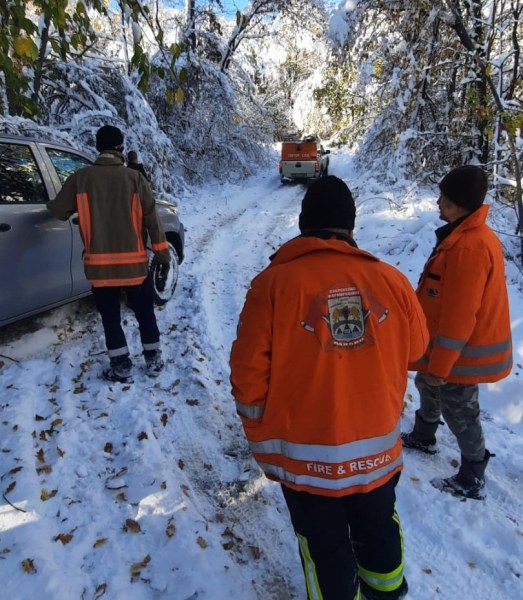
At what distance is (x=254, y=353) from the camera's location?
1638mm

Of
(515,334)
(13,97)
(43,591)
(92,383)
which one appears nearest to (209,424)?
(92,383)

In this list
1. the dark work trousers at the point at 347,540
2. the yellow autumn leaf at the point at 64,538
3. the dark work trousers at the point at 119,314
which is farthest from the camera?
the dark work trousers at the point at 119,314

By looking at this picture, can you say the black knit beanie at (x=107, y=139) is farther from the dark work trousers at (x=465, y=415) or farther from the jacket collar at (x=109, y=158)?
the dark work trousers at (x=465, y=415)

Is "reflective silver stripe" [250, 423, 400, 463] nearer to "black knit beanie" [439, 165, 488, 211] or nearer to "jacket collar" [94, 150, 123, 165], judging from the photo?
"black knit beanie" [439, 165, 488, 211]

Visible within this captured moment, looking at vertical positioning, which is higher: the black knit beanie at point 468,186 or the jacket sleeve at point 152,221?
the black knit beanie at point 468,186

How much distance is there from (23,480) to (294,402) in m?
1.97

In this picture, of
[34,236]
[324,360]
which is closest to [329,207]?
[324,360]

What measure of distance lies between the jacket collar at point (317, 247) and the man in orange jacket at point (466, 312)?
38.1 inches

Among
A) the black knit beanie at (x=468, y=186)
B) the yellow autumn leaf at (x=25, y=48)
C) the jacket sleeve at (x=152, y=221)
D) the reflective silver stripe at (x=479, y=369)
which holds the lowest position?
the reflective silver stripe at (x=479, y=369)

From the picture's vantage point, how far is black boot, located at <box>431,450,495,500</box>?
2.81 metres

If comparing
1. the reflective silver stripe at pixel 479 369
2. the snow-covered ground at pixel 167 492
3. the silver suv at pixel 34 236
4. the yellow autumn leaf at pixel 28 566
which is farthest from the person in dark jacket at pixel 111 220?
the reflective silver stripe at pixel 479 369

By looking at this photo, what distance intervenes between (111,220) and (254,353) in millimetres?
2273

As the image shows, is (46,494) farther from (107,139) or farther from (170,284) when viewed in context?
(170,284)

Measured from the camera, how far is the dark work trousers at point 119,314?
363cm
